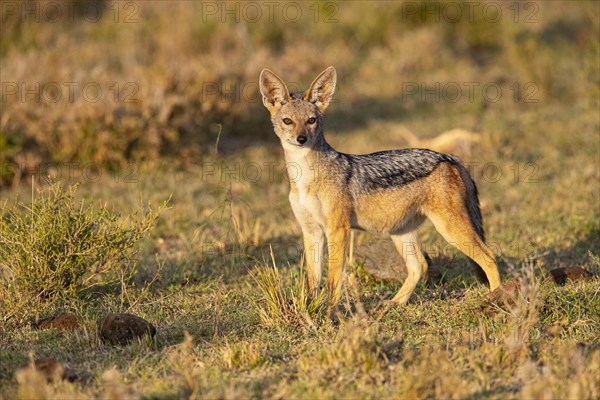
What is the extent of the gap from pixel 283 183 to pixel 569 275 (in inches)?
178

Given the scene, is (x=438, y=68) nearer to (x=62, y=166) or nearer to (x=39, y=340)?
(x=62, y=166)

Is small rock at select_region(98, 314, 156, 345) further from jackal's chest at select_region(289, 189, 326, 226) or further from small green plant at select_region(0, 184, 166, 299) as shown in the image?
jackal's chest at select_region(289, 189, 326, 226)

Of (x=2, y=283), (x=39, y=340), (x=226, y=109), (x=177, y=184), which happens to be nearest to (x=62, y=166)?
(x=177, y=184)

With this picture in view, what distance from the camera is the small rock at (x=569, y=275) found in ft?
22.7

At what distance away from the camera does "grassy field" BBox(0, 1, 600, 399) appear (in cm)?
512

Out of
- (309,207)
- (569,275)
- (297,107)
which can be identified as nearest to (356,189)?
(309,207)

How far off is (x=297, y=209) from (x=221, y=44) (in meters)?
9.64

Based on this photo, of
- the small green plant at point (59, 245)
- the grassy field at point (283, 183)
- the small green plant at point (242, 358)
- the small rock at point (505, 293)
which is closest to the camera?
the grassy field at point (283, 183)

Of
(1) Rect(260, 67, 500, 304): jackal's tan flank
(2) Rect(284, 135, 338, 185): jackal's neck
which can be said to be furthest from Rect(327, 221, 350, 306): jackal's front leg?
(2) Rect(284, 135, 338, 185): jackal's neck

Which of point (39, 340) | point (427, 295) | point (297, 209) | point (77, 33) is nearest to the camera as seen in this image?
point (39, 340)

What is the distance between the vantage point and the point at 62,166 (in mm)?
10734

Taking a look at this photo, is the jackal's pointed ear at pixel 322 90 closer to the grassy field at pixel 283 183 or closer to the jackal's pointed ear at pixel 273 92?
the jackal's pointed ear at pixel 273 92

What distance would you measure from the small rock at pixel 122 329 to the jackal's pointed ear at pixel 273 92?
2.07 meters

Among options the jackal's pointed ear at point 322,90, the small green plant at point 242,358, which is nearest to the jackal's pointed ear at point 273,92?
the jackal's pointed ear at point 322,90
